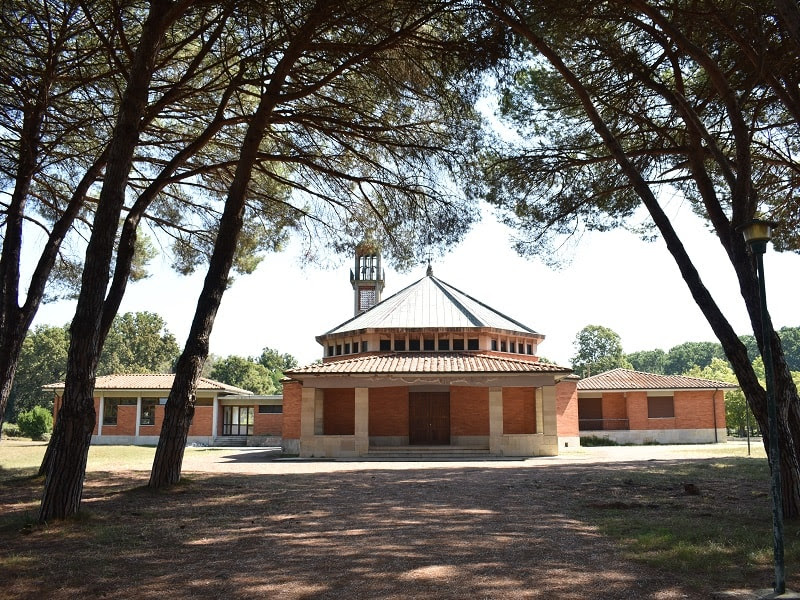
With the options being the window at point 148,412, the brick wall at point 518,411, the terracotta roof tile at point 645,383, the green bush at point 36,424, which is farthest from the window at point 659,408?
the green bush at point 36,424

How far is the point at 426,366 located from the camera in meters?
21.9

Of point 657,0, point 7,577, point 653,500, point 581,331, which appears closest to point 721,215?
point 657,0

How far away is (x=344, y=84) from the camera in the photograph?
11.8 m

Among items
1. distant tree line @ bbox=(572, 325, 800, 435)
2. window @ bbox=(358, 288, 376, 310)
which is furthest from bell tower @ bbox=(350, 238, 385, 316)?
distant tree line @ bbox=(572, 325, 800, 435)

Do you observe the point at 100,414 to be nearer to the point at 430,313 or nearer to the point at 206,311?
the point at 430,313

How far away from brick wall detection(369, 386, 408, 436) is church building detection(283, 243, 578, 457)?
39mm

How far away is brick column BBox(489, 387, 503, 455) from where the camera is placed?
21.3 metres

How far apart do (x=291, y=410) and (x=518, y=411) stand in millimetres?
9668

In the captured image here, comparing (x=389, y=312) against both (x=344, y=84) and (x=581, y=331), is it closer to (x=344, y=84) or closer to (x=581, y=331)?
(x=344, y=84)

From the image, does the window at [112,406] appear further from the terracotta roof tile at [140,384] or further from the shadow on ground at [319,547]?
the shadow on ground at [319,547]

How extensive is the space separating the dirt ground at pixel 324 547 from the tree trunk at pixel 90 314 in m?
0.54

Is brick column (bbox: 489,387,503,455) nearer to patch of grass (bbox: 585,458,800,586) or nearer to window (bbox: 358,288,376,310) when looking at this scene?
patch of grass (bbox: 585,458,800,586)

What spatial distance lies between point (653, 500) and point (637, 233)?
19.7ft

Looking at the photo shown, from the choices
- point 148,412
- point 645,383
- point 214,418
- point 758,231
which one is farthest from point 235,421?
point 758,231
